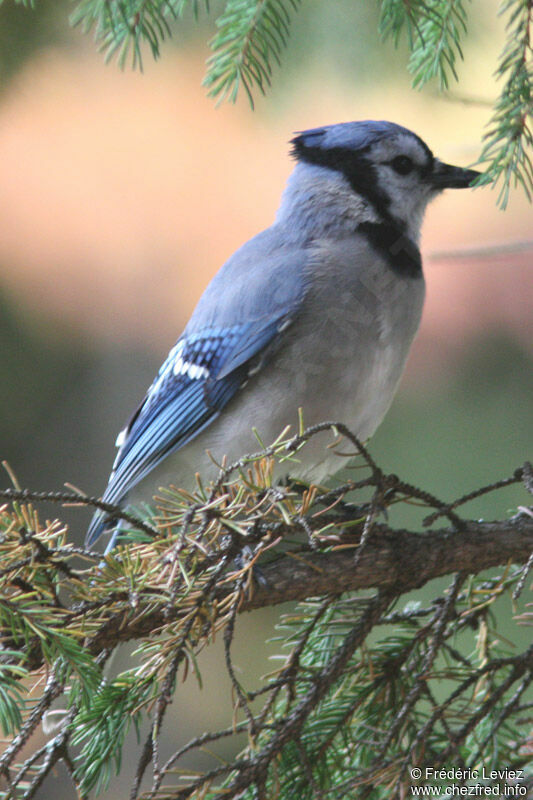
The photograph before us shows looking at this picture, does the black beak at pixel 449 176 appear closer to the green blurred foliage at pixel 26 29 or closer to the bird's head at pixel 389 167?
the bird's head at pixel 389 167

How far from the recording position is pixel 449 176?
1.44 metres

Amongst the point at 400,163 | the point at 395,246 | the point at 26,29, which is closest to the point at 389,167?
the point at 400,163

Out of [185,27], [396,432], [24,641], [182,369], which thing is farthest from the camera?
[396,432]

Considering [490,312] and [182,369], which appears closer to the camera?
[182,369]

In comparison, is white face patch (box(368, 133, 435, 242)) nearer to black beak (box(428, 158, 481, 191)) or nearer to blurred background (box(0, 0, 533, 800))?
black beak (box(428, 158, 481, 191))

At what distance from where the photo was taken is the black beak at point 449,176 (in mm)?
1434

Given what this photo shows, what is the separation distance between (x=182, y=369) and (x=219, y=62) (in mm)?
582

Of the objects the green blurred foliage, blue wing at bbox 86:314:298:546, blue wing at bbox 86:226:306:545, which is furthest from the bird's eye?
the green blurred foliage

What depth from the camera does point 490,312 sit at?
67.2 inches

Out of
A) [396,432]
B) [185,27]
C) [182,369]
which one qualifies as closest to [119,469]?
[182,369]

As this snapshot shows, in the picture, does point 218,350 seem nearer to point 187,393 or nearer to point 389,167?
point 187,393

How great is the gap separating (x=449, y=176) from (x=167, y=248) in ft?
3.23

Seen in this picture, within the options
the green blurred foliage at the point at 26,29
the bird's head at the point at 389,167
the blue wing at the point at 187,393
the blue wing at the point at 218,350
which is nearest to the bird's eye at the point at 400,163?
the bird's head at the point at 389,167

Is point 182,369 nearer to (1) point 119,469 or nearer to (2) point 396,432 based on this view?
(1) point 119,469
